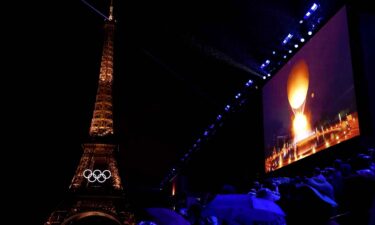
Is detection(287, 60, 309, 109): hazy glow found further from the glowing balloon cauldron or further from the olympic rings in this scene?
the olympic rings

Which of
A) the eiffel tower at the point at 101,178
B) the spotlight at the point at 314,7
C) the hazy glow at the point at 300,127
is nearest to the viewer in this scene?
the hazy glow at the point at 300,127

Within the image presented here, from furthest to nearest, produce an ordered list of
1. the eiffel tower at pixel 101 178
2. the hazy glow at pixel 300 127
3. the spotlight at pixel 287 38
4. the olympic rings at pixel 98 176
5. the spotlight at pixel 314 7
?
the olympic rings at pixel 98 176
the eiffel tower at pixel 101 178
the spotlight at pixel 287 38
the spotlight at pixel 314 7
the hazy glow at pixel 300 127

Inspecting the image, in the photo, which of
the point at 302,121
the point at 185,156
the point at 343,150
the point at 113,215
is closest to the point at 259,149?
Answer: the point at 302,121

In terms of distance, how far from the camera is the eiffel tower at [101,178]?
92.5 ft

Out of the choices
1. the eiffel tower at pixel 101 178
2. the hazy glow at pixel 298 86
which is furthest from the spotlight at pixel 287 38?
the eiffel tower at pixel 101 178


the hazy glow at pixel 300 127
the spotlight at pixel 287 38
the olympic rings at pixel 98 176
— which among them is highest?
the spotlight at pixel 287 38

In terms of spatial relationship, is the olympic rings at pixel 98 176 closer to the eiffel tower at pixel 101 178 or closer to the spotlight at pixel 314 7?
the eiffel tower at pixel 101 178

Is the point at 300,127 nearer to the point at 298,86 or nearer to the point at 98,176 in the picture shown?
the point at 298,86

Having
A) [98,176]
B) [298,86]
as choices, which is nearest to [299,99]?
[298,86]

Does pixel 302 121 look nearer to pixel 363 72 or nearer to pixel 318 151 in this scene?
pixel 318 151

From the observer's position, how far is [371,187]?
154 inches

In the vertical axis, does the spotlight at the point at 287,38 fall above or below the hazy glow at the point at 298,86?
above

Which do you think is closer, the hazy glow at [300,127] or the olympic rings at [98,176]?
the hazy glow at [300,127]

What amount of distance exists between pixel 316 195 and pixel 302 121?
17.9ft
